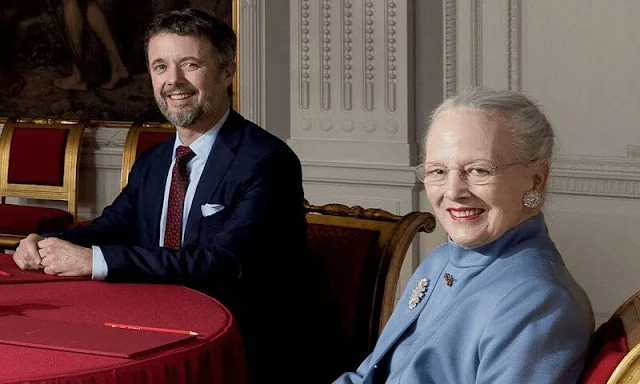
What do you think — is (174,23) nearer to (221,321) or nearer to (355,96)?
(221,321)

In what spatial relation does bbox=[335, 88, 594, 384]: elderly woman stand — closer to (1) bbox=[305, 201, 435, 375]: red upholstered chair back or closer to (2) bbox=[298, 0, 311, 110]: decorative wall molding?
(1) bbox=[305, 201, 435, 375]: red upholstered chair back

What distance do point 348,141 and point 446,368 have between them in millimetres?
3803

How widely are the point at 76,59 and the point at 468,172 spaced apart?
5.04 metres

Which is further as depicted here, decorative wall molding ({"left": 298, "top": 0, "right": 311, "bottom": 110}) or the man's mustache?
decorative wall molding ({"left": 298, "top": 0, "right": 311, "bottom": 110})

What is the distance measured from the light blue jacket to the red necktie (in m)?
1.22

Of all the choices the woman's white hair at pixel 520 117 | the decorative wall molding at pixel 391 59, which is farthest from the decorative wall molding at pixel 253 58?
the woman's white hair at pixel 520 117

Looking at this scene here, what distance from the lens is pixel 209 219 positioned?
3314 millimetres

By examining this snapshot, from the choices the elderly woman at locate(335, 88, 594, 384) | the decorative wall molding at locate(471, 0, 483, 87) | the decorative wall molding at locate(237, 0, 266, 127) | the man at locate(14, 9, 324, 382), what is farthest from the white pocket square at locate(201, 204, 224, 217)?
the decorative wall molding at locate(237, 0, 266, 127)

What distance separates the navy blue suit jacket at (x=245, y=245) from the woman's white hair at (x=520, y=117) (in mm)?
1199

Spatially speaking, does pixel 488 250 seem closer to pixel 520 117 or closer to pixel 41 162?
pixel 520 117

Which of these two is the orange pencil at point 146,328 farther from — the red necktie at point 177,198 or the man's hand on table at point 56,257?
the red necktie at point 177,198

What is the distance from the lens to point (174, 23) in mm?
3424

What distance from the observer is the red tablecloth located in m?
2.24

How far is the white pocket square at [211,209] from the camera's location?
331cm
